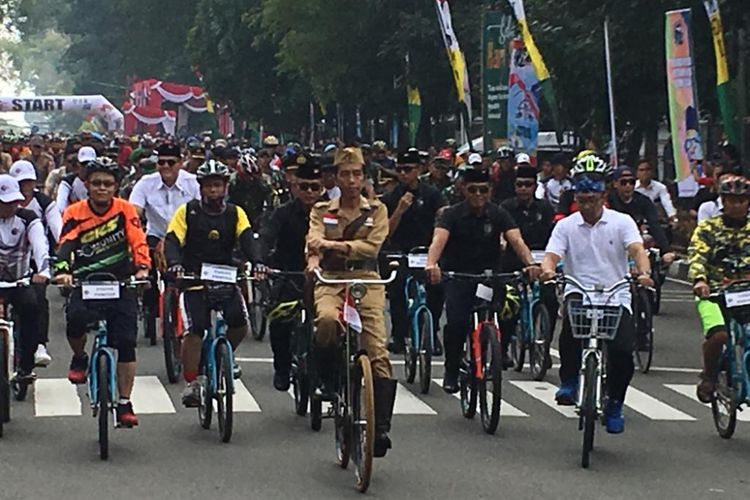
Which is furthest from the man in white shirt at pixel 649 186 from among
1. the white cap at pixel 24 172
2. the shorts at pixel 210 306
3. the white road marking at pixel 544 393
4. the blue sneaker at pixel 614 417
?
the shorts at pixel 210 306

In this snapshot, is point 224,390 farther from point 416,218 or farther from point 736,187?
point 416,218

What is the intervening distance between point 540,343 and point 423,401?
1811 millimetres

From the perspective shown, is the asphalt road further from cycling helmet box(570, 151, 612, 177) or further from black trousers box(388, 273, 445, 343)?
cycling helmet box(570, 151, 612, 177)

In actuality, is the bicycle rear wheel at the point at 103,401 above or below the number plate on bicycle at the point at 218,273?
below

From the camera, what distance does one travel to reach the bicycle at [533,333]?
15.2 m

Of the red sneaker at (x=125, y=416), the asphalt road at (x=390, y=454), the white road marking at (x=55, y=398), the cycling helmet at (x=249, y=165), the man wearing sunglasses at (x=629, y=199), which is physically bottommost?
the asphalt road at (x=390, y=454)

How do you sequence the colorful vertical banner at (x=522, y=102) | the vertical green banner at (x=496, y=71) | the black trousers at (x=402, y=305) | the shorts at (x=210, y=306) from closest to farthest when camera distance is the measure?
1. the shorts at (x=210, y=306)
2. the black trousers at (x=402, y=305)
3. the colorful vertical banner at (x=522, y=102)
4. the vertical green banner at (x=496, y=71)

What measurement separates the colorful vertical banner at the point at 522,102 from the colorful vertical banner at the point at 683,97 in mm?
5365

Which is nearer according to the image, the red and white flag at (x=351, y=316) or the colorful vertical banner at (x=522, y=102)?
the red and white flag at (x=351, y=316)

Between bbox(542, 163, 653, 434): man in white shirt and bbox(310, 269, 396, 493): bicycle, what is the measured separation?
1.45 m

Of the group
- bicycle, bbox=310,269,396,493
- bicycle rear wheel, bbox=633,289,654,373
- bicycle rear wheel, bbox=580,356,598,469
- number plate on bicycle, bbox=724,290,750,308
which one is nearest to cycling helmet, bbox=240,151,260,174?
bicycle rear wheel, bbox=633,289,654,373

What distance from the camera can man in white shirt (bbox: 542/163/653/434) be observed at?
1140 centimetres

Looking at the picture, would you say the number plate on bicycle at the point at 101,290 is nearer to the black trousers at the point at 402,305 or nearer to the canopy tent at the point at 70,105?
the black trousers at the point at 402,305

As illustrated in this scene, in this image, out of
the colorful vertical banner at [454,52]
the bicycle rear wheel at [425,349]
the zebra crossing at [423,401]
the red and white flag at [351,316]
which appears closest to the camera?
the red and white flag at [351,316]
